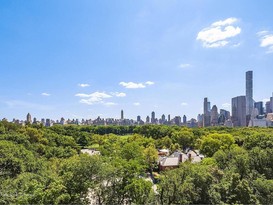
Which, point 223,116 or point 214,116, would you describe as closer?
point 214,116

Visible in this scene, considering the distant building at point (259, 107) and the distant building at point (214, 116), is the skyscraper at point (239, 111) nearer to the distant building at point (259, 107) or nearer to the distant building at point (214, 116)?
the distant building at point (214, 116)

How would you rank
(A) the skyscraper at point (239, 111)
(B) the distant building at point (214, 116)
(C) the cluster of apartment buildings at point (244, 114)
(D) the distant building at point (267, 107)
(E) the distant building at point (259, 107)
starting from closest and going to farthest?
1. (C) the cluster of apartment buildings at point (244, 114)
2. (A) the skyscraper at point (239, 111)
3. (B) the distant building at point (214, 116)
4. (D) the distant building at point (267, 107)
5. (E) the distant building at point (259, 107)

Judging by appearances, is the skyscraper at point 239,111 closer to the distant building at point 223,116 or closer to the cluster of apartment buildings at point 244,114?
the cluster of apartment buildings at point 244,114

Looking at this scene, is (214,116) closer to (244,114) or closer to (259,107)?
(244,114)

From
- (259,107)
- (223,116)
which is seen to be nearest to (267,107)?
(259,107)

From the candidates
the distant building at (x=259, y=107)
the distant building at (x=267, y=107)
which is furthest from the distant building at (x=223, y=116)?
the distant building at (x=267, y=107)

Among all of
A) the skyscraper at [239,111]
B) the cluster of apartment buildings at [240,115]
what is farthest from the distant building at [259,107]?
the skyscraper at [239,111]

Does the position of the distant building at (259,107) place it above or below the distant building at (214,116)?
above

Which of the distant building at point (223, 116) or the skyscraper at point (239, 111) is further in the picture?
the distant building at point (223, 116)

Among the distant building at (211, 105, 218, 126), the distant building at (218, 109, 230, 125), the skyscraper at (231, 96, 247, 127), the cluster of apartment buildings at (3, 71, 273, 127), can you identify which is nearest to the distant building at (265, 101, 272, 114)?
the cluster of apartment buildings at (3, 71, 273, 127)

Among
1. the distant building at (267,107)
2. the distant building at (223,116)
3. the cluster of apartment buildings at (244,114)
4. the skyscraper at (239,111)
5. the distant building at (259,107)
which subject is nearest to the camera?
the cluster of apartment buildings at (244,114)
